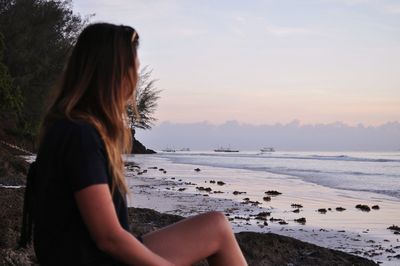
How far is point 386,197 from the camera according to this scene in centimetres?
1953

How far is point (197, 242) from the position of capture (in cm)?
288

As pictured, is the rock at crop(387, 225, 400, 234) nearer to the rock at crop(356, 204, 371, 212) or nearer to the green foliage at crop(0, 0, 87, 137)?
the rock at crop(356, 204, 371, 212)

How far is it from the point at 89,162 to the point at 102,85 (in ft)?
1.15

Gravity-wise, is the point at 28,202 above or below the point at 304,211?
above

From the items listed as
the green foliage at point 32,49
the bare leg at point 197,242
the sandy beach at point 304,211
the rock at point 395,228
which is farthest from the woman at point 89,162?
the green foliage at point 32,49

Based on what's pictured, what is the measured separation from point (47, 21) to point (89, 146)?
79.7 ft

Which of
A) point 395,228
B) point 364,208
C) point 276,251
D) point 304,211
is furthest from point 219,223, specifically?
point 364,208

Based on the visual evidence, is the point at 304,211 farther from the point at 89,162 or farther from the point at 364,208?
the point at 89,162

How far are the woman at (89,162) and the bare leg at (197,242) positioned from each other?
35cm

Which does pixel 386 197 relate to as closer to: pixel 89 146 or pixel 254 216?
pixel 254 216

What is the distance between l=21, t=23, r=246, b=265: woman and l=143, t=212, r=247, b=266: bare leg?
35 centimetres

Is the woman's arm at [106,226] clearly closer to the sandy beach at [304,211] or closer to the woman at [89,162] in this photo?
the woman at [89,162]

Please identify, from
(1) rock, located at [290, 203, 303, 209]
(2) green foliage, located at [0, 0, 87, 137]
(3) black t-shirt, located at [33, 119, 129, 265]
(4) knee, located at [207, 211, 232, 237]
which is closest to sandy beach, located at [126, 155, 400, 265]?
(1) rock, located at [290, 203, 303, 209]

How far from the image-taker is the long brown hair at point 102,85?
7.98 ft
